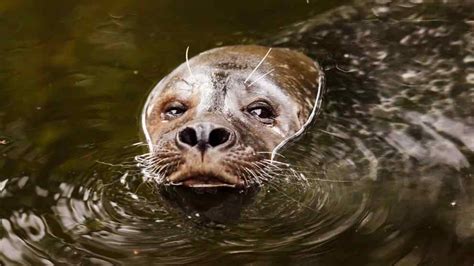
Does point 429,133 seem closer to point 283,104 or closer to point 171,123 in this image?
point 283,104

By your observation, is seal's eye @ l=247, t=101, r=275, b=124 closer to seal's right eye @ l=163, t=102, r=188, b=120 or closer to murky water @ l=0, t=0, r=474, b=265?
murky water @ l=0, t=0, r=474, b=265

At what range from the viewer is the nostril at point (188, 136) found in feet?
15.7

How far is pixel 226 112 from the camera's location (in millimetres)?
5398

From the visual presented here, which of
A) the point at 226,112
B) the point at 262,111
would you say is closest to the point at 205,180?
the point at 226,112

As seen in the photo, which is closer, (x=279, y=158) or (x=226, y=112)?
(x=226, y=112)

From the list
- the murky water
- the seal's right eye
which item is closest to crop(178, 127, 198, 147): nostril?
the murky water

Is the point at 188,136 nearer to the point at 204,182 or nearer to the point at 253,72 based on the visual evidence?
the point at 204,182

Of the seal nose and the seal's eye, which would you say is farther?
the seal's eye

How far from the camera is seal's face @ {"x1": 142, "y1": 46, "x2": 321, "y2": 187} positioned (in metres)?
4.82

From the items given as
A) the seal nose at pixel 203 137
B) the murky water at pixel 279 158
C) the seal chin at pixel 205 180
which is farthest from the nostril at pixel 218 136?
the murky water at pixel 279 158

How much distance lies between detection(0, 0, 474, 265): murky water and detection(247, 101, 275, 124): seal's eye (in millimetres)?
245

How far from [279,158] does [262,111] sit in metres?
0.39

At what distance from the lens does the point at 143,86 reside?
668 cm

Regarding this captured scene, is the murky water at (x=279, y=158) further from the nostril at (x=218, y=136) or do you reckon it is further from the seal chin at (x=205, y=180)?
the nostril at (x=218, y=136)
